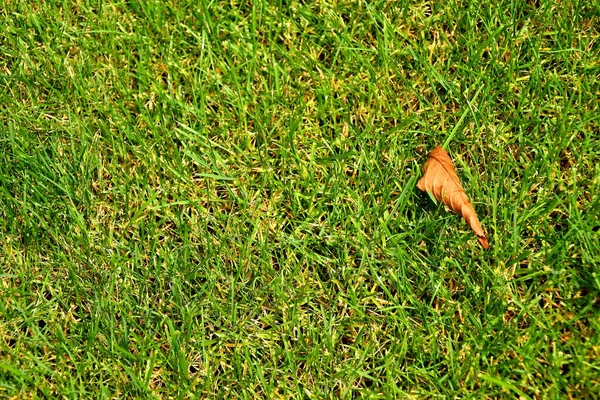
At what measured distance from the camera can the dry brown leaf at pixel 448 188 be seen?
8.96 feet

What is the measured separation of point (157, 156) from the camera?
9.68 feet

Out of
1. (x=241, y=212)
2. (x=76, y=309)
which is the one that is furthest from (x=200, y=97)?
(x=76, y=309)

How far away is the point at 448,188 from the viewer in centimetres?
278

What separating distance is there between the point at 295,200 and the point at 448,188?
546mm

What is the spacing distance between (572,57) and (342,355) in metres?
1.47

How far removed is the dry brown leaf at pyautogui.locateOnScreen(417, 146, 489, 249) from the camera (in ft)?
8.96

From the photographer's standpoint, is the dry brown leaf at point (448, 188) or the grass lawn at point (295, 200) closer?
the grass lawn at point (295, 200)

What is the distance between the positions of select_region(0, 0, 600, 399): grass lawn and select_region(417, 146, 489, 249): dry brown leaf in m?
0.05

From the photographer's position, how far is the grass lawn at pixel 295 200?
261cm

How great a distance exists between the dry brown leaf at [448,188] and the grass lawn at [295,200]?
0.05 metres

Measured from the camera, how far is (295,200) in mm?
2867

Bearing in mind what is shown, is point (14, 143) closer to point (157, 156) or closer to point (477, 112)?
point (157, 156)

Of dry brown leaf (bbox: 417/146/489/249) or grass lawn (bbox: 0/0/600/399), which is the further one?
dry brown leaf (bbox: 417/146/489/249)

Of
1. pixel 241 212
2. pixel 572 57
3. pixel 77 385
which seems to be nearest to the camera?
pixel 77 385
